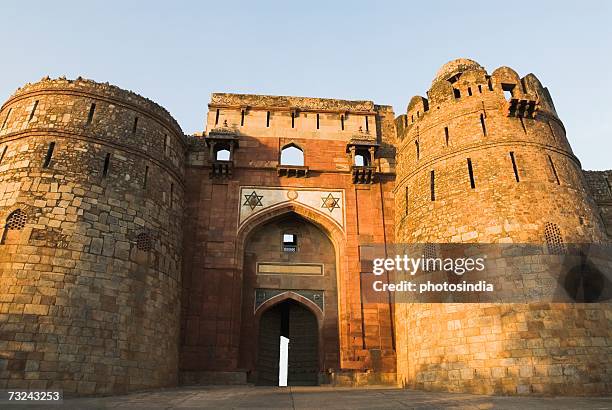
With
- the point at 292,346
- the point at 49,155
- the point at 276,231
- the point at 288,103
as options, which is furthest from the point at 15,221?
the point at 288,103

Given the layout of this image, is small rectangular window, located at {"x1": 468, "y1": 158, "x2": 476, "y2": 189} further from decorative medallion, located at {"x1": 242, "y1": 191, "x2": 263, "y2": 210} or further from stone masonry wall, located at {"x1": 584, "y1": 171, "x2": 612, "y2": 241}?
decorative medallion, located at {"x1": 242, "y1": 191, "x2": 263, "y2": 210}

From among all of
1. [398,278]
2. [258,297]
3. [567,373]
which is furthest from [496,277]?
[258,297]

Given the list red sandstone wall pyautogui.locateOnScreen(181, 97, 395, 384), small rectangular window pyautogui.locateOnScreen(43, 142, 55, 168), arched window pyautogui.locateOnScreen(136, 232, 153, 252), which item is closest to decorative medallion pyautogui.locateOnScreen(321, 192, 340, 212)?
red sandstone wall pyautogui.locateOnScreen(181, 97, 395, 384)

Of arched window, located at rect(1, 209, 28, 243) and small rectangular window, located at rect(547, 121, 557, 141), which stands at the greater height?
small rectangular window, located at rect(547, 121, 557, 141)

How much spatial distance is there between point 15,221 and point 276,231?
9.02m

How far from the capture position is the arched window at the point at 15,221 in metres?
11.9

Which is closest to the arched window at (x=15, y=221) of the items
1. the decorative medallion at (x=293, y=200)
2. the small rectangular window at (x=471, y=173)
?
the decorative medallion at (x=293, y=200)

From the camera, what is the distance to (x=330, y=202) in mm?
17984

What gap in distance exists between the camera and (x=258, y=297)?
54.8 ft

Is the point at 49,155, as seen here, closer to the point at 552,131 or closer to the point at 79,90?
the point at 79,90

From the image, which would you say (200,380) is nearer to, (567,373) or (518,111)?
(567,373)

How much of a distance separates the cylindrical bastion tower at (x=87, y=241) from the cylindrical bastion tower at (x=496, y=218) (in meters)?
8.27

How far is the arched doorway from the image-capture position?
55.9 ft

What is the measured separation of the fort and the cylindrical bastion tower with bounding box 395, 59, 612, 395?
52mm
